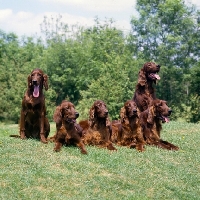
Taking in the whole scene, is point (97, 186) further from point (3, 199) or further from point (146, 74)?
point (146, 74)

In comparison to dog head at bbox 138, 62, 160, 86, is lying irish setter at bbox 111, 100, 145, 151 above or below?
below

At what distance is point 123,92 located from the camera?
4422cm

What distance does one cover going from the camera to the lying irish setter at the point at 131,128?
1189cm

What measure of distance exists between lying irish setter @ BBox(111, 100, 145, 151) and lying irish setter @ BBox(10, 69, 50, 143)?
2.21 metres

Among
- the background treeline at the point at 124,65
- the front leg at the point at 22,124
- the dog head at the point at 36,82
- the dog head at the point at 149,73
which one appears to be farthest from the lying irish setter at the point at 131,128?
the background treeline at the point at 124,65

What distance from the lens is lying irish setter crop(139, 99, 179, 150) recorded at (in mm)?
12406

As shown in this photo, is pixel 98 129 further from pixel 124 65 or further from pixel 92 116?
pixel 124 65

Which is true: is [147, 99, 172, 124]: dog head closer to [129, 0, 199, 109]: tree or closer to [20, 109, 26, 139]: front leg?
[20, 109, 26, 139]: front leg

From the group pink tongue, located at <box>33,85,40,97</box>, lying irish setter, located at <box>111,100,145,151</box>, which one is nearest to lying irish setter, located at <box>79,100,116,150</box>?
lying irish setter, located at <box>111,100,145,151</box>

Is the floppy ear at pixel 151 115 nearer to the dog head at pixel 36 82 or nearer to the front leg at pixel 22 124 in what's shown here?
the dog head at pixel 36 82

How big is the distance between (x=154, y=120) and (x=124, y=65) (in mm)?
36316

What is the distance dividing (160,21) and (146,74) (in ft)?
123

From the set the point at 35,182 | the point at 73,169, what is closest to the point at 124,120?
the point at 73,169

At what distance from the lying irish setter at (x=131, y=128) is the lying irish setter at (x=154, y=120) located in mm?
477
